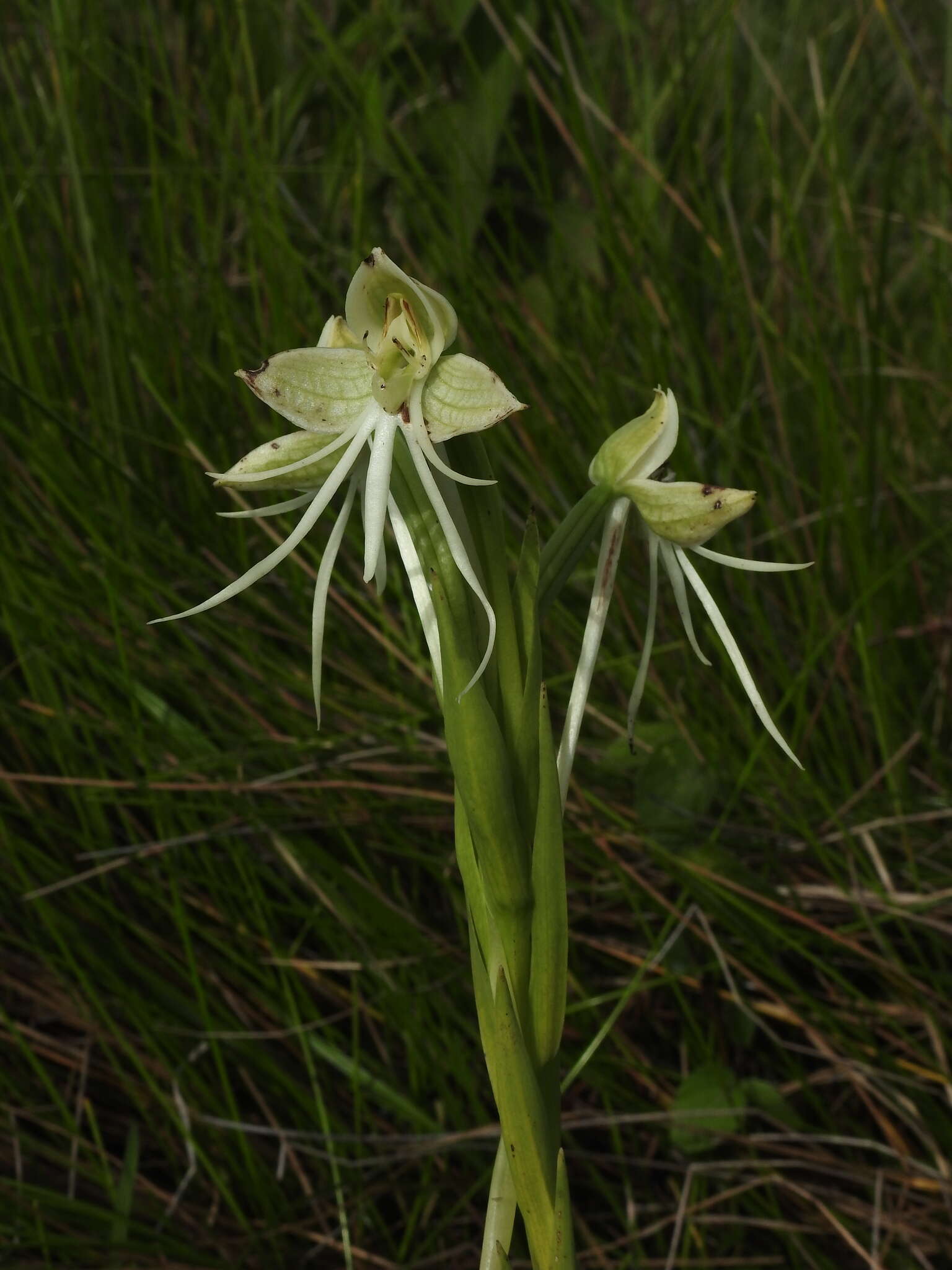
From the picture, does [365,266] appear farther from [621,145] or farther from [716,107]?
[716,107]

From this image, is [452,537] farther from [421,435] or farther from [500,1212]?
[500,1212]

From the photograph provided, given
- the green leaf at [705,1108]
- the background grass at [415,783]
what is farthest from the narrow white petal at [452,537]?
the green leaf at [705,1108]

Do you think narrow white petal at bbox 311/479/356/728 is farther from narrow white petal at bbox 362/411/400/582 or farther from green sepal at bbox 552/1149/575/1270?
green sepal at bbox 552/1149/575/1270

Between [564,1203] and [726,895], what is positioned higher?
[564,1203]

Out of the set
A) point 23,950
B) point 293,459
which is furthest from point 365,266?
point 23,950

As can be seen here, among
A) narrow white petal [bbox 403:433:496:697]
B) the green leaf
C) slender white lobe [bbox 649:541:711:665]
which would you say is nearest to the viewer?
narrow white petal [bbox 403:433:496:697]

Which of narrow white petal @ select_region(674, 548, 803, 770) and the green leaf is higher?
narrow white petal @ select_region(674, 548, 803, 770)

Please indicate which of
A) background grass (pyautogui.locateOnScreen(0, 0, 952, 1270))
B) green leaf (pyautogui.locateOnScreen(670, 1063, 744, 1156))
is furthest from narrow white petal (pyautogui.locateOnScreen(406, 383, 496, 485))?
green leaf (pyautogui.locateOnScreen(670, 1063, 744, 1156))
